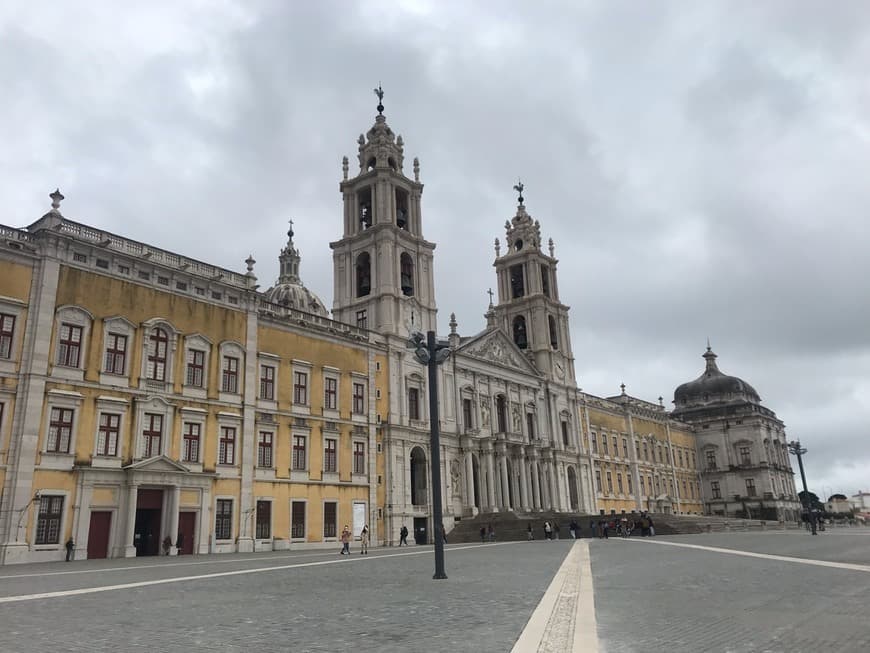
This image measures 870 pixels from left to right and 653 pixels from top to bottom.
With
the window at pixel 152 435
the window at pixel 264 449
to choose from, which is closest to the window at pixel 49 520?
the window at pixel 152 435

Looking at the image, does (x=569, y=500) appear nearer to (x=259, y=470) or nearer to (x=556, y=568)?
(x=259, y=470)

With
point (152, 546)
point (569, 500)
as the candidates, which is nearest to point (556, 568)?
point (152, 546)

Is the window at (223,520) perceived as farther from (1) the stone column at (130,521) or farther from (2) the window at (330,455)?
(2) the window at (330,455)

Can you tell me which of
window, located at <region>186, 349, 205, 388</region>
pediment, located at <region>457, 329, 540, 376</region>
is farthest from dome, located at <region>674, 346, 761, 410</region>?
window, located at <region>186, 349, 205, 388</region>

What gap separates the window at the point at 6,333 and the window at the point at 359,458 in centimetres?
1853

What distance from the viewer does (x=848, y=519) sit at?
8425 centimetres

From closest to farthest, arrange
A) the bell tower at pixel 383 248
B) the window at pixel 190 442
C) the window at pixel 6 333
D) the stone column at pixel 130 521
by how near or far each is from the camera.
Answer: the window at pixel 6 333
the stone column at pixel 130 521
the window at pixel 190 442
the bell tower at pixel 383 248

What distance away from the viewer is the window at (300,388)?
3688 centimetres

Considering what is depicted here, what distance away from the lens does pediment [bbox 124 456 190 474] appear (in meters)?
28.6

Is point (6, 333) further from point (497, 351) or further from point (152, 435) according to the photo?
point (497, 351)

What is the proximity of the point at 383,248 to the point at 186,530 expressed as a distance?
22.2 m

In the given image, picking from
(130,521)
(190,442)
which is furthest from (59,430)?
(190,442)

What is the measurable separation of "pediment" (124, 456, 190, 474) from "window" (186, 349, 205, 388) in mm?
3773

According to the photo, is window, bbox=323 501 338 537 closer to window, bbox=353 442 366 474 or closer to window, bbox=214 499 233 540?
window, bbox=353 442 366 474
